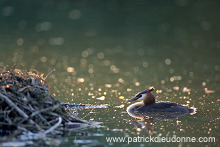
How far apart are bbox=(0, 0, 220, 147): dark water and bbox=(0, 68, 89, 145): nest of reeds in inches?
25.5

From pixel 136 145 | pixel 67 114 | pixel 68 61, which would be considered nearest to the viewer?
pixel 136 145

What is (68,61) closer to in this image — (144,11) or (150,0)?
(144,11)

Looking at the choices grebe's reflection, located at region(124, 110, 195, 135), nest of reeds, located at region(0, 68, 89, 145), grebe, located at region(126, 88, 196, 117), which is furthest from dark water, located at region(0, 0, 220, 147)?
nest of reeds, located at region(0, 68, 89, 145)

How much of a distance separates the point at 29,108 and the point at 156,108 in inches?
185

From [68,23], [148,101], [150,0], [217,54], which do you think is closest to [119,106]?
[148,101]

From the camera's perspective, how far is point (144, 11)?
39.4 metres

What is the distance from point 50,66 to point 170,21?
57.0 feet

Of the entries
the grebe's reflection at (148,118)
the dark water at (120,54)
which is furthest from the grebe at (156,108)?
the dark water at (120,54)

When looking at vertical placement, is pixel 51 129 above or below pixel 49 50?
below

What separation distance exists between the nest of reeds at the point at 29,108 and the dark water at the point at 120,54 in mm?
648

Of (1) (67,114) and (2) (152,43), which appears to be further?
(2) (152,43)

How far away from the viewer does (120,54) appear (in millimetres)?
26578

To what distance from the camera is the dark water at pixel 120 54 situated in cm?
1202

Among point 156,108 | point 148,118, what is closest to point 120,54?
point 156,108
